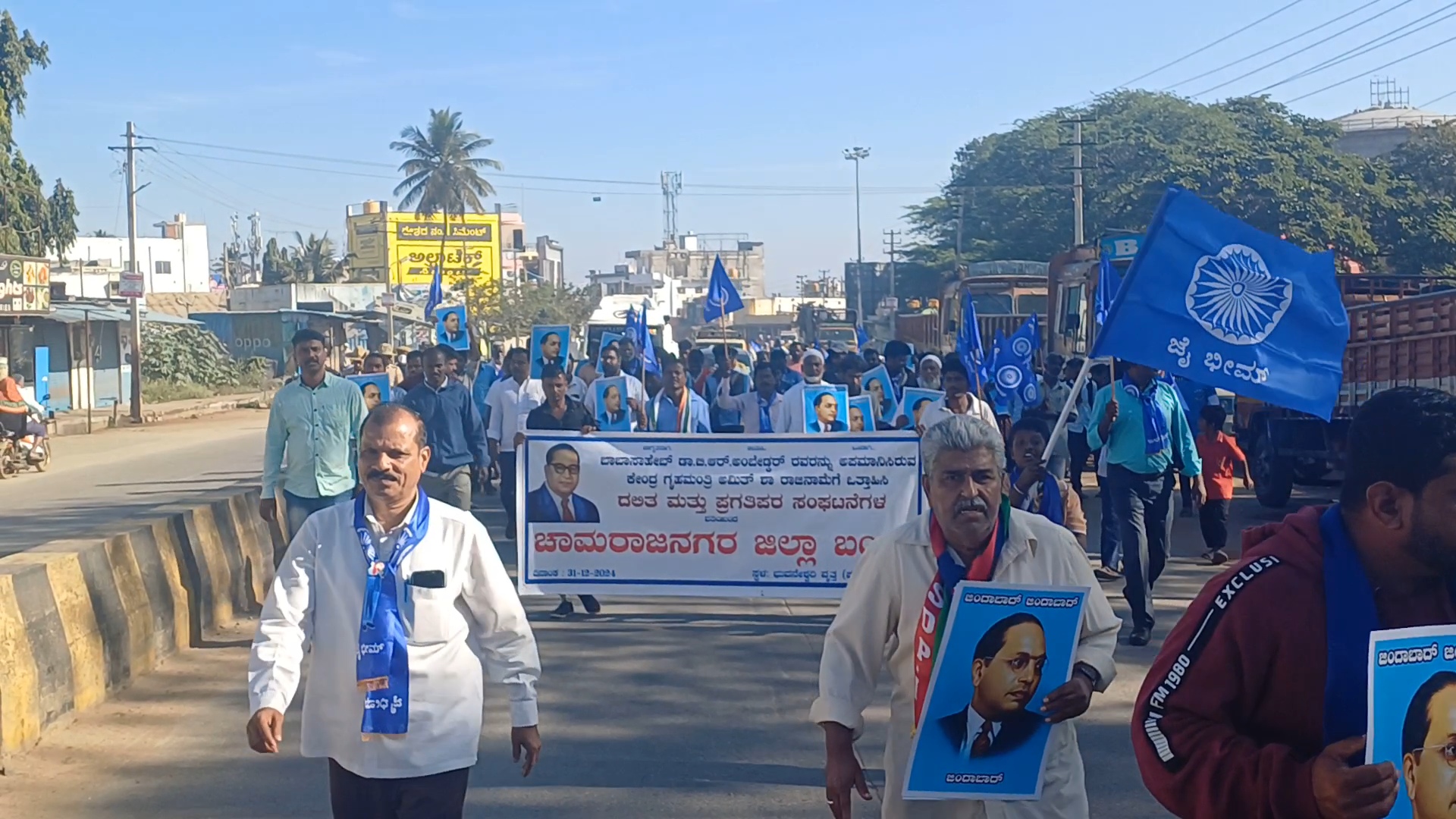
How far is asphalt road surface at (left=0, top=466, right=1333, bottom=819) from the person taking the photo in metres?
5.85

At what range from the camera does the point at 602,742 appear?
22.0 ft

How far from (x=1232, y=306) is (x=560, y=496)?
4493 millimetres

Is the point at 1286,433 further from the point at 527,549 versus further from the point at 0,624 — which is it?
the point at 0,624

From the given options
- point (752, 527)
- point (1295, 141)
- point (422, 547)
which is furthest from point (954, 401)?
point (1295, 141)

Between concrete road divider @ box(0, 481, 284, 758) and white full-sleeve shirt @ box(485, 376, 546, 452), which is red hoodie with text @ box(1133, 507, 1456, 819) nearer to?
concrete road divider @ box(0, 481, 284, 758)

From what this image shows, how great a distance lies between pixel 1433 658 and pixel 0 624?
6.04 meters

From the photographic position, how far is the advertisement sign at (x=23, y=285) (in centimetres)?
3155

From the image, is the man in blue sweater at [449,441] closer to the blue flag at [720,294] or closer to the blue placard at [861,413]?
the blue placard at [861,413]

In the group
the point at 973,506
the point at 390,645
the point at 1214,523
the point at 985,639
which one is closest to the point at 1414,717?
the point at 985,639

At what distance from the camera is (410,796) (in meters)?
3.93

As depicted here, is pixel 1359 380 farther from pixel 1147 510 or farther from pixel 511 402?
pixel 511 402

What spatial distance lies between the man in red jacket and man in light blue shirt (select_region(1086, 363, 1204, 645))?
250 inches

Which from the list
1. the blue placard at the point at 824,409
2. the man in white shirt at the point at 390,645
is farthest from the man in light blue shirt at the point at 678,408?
the man in white shirt at the point at 390,645

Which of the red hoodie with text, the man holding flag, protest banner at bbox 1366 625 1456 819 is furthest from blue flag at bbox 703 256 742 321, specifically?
protest banner at bbox 1366 625 1456 819
